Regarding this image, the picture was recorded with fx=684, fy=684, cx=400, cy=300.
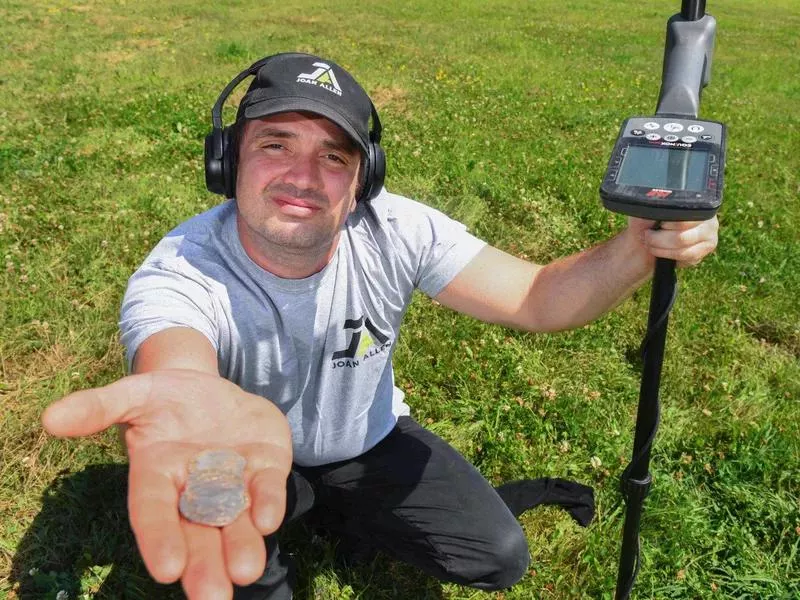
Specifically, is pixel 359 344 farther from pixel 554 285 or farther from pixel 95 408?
pixel 95 408

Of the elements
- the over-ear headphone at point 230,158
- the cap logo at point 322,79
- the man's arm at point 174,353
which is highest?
the cap logo at point 322,79

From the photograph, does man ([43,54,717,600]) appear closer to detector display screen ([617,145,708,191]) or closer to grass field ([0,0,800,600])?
detector display screen ([617,145,708,191])

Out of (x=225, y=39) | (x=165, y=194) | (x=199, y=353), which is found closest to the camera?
(x=199, y=353)

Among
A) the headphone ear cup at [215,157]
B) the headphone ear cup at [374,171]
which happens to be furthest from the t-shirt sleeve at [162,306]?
the headphone ear cup at [374,171]

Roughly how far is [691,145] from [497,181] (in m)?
5.23

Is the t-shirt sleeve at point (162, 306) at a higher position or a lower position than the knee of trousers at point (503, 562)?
higher

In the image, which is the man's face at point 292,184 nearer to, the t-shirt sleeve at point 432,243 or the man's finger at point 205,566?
the t-shirt sleeve at point 432,243

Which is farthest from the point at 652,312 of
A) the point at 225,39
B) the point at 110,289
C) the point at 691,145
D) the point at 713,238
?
the point at 225,39

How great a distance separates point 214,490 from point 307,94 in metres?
1.71

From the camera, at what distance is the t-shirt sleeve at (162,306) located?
241 centimetres

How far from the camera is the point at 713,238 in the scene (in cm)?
222

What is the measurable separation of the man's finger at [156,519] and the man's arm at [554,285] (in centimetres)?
183

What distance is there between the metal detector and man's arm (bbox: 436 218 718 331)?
42cm

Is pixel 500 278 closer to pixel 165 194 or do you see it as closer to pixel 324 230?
pixel 324 230
